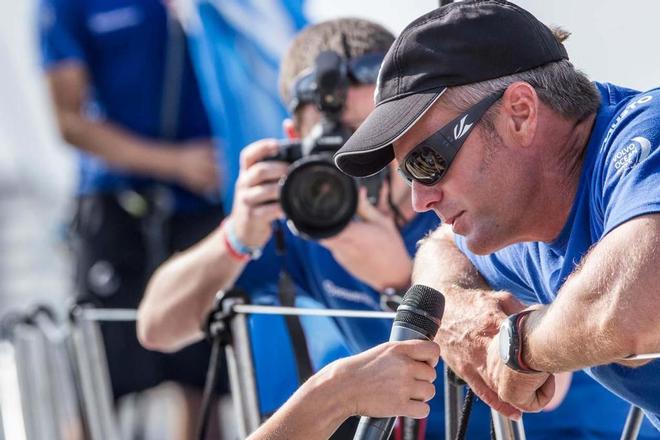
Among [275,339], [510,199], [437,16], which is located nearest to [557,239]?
[510,199]

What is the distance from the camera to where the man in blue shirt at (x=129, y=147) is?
4.08 metres

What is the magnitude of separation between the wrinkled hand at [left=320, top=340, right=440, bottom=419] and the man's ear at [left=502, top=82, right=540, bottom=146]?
1.07 feet

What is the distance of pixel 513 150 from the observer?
170cm

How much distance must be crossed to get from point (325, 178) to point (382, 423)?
38.3 inches

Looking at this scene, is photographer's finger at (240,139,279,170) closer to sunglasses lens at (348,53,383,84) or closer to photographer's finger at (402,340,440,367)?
sunglasses lens at (348,53,383,84)

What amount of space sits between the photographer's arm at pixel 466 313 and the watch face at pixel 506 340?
143mm

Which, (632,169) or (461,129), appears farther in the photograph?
(461,129)

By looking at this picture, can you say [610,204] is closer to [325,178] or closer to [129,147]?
[325,178]

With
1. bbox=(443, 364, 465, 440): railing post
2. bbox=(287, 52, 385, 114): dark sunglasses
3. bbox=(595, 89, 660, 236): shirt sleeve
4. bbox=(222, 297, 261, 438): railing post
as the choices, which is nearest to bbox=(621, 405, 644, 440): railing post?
bbox=(443, 364, 465, 440): railing post

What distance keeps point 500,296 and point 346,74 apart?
772mm

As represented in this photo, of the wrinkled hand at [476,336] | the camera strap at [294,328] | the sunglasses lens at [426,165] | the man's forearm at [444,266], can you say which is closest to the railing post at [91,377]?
the camera strap at [294,328]

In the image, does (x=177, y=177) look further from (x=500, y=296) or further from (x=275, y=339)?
(x=500, y=296)

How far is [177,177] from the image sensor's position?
13.3 ft

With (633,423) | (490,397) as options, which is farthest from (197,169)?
(490,397)
